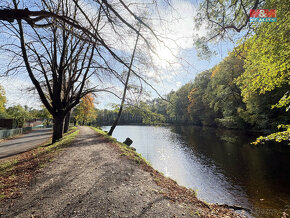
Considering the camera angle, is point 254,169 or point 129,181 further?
point 254,169

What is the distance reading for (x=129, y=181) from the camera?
465 cm

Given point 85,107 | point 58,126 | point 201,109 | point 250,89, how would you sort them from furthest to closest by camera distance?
1. point 201,109
2. point 85,107
3. point 58,126
4. point 250,89

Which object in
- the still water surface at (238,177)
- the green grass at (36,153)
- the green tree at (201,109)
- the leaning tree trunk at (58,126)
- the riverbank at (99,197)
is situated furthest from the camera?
the green tree at (201,109)

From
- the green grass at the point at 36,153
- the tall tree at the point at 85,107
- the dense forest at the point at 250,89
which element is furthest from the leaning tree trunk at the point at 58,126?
the tall tree at the point at 85,107

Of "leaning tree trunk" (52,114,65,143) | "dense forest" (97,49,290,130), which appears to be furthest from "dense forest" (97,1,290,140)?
"leaning tree trunk" (52,114,65,143)

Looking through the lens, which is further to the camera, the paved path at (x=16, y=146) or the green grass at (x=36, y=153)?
the paved path at (x=16, y=146)

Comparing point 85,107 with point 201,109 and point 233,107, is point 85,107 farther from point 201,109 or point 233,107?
point 201,109

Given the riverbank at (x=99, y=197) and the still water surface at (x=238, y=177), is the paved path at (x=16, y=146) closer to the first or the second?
the riverbank at (x=99, y=197)

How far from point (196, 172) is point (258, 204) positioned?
12.5ft

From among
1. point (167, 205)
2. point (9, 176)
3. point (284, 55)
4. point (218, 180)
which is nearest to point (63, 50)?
point (9, 176)

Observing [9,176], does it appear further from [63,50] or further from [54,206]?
[63,50]

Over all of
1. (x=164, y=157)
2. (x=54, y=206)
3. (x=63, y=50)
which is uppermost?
(x=63, y=50)

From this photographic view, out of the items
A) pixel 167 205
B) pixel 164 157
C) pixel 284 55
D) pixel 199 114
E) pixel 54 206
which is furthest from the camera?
pixel 199 114

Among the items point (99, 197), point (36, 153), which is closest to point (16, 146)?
point (36, 153)
